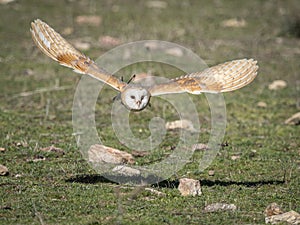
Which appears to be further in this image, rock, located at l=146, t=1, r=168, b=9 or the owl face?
rock, located at l=146, t=1, r=168, b=9

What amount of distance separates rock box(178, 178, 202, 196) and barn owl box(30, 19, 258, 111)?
1126 millimetres

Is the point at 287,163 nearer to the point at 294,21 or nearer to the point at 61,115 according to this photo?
the point at 61,115

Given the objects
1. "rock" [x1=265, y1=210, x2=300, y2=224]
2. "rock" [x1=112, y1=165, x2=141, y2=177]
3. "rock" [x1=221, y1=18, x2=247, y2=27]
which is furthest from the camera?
"rock" [x1=221, y1=18, x2=247, y2=27]

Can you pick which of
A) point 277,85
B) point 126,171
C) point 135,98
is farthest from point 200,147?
point 277,85

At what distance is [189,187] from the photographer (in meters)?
8.89

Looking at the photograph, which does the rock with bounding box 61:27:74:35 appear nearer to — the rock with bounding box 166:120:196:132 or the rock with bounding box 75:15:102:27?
the rock with bounding box 75:15:102:27

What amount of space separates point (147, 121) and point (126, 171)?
12.7ft

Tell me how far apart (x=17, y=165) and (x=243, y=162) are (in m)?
3.47

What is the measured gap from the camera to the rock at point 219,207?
27.1 ft

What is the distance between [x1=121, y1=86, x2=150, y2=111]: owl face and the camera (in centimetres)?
867

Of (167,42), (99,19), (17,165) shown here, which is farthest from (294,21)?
(17,165)

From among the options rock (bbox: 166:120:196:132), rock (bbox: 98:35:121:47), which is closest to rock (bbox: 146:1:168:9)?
rock (bbox: 98:35:121:47)

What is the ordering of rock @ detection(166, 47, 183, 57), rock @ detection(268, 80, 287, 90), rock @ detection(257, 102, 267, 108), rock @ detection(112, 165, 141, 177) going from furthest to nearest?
rock @ detection(166, 47, 183, 57), rock @ detection(268, 80, 287, 90), rock @ detection(257, 102, 267, 108), rock @ detection(112, 165, 141, 177)

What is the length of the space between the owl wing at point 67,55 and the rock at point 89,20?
1217 centimetres
